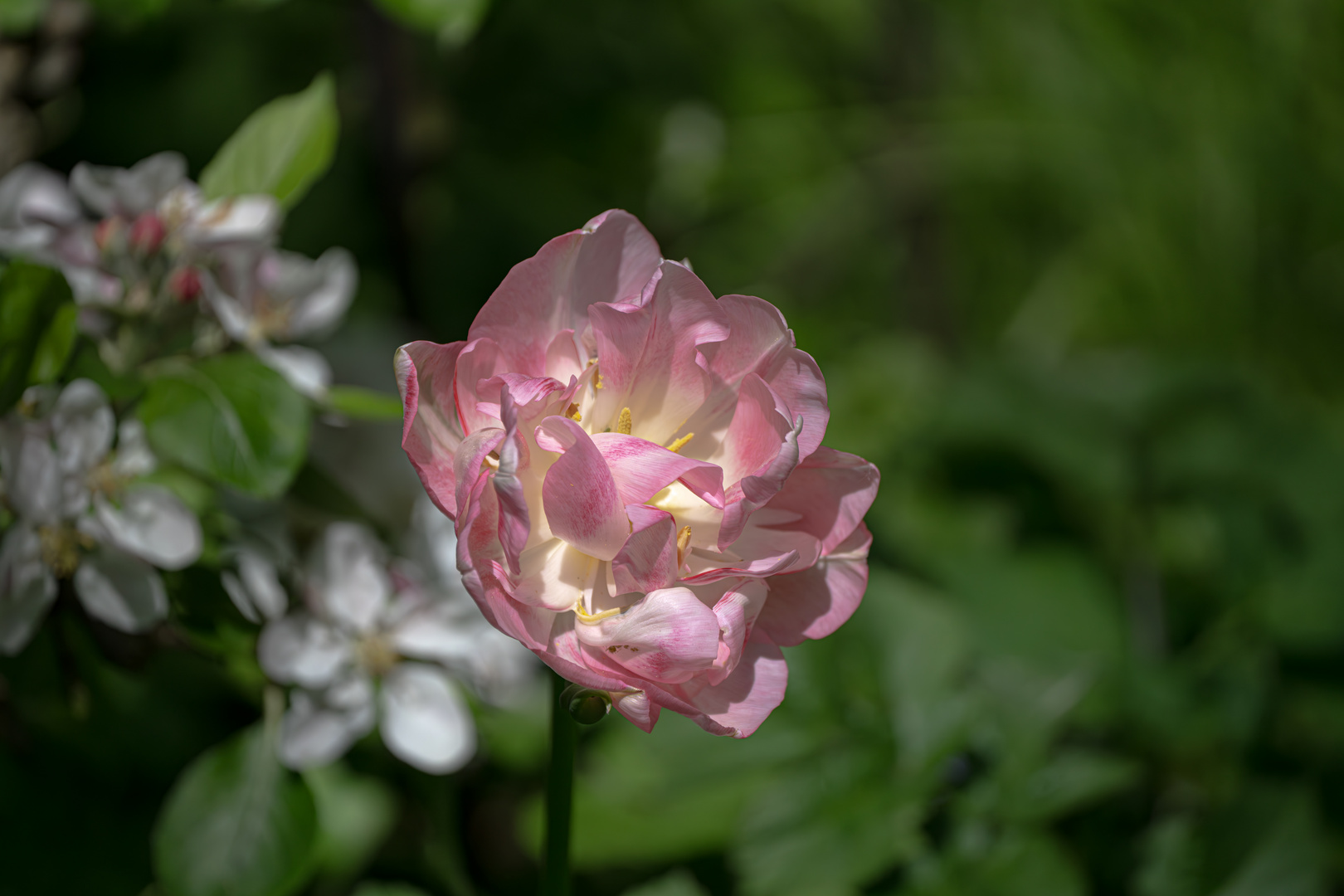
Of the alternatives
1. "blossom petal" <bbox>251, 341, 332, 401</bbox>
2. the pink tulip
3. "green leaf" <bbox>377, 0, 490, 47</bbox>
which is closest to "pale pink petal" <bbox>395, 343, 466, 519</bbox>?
the pink tulip

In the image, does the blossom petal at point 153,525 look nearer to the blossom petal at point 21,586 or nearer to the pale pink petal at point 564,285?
the blossom petal at point 21,586

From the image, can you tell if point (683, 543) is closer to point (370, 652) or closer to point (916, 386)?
point (370, 652)

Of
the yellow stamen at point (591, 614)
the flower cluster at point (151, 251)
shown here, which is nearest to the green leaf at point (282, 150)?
the flower cluster at point (151, 251)

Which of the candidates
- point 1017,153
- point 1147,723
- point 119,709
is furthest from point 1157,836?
point 1017,153

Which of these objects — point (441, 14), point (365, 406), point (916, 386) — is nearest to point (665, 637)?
point (365, 406)

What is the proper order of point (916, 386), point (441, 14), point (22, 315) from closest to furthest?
1. point (22, 315)
2. point (441, 14)
3. point (916, 386)

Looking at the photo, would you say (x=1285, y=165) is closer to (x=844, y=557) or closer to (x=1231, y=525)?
(x=1231, y=525)

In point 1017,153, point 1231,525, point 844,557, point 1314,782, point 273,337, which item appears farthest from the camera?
point 1017,153
